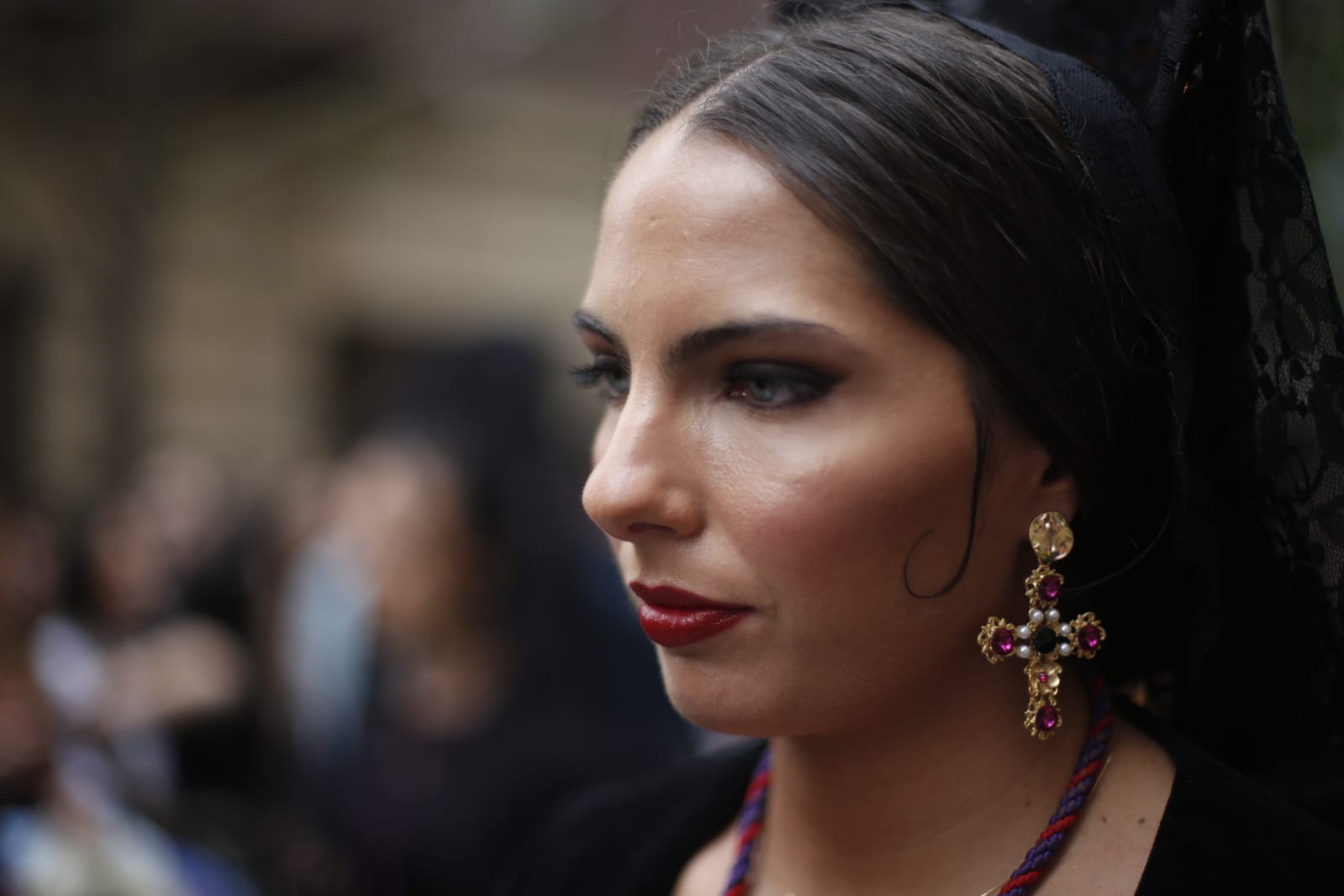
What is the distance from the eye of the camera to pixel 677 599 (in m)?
1.60

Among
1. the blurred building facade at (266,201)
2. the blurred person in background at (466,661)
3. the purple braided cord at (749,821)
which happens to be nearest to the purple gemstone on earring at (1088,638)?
the purple braided cord at (749,821)

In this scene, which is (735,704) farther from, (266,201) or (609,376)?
(266,201)

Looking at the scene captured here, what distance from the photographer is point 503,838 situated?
303 cm

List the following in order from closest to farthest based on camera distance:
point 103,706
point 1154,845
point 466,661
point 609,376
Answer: point 1154,845 < point 609,376 < point 466,661 < point 103,706

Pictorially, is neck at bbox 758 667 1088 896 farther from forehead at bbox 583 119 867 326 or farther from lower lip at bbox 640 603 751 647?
forehead at bbox 583 119 867 326

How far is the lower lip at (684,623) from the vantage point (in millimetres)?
1571

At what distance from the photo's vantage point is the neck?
1678mm

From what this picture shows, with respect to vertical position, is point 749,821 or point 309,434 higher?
point 749,821

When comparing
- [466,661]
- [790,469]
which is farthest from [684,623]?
[466,661]

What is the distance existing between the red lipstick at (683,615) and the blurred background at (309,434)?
70cm

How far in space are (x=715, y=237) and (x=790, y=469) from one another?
0.95ft

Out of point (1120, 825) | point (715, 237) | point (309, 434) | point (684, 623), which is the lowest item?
point (309, 434)

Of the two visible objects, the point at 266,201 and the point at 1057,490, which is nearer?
the point at 1057,490

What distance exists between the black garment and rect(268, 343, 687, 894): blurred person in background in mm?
782
